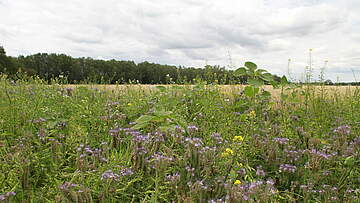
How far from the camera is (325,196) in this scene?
2.38m

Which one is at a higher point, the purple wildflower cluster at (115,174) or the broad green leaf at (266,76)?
the broad green leaf at (266,76)

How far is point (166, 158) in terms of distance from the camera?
2.16 metres

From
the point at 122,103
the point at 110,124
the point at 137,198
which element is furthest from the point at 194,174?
the point at 122,103

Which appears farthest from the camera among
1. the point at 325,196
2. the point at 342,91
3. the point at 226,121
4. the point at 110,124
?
the point at 342,91

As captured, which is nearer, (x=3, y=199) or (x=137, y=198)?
(x=3, y=199)

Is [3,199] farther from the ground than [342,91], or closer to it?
closer to it

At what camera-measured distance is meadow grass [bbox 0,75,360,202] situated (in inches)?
87.0

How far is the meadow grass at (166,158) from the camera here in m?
2.21

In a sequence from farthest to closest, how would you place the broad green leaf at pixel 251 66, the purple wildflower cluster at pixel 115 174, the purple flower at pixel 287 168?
the broad green leaf at pixel 251 66, the purple flower at pixel 287 168, the purple wildflower cluster at pixel 115 174

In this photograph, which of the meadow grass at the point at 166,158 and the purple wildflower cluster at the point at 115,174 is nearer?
the purple wildflower cluster at the point at 115,174

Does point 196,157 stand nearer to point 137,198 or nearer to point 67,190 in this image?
point 137,198

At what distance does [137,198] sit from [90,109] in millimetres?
2136

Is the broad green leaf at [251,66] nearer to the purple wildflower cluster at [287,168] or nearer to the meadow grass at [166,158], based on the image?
the meadow grass at [166,158]

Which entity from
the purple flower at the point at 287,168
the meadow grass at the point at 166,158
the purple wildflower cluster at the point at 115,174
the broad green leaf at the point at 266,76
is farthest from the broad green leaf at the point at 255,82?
the purple wildflower cluster at the point at 115,174
